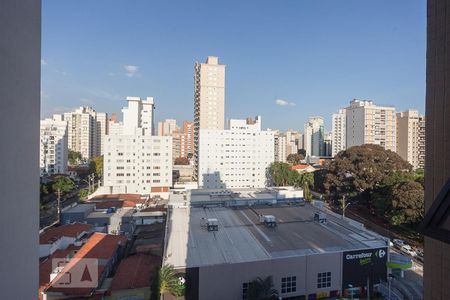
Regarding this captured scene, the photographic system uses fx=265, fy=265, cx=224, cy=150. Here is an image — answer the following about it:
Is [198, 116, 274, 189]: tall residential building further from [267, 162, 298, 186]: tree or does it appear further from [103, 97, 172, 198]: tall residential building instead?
[103, 97, 172, 198]: tall residential building

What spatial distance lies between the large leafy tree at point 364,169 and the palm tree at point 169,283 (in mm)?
19959

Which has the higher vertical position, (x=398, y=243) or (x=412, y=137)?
(x=412, y=137)

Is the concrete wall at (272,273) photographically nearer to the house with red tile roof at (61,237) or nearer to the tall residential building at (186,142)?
the house with red tile roof at (61,237)

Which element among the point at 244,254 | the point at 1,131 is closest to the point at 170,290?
the point at 244,254

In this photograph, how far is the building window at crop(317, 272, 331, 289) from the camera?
1080 centimetres

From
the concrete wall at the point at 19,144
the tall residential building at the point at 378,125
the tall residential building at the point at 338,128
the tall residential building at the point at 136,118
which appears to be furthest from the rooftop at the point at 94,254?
the tall residential building at the point at 338,128

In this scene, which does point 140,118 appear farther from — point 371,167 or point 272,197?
point 371,167

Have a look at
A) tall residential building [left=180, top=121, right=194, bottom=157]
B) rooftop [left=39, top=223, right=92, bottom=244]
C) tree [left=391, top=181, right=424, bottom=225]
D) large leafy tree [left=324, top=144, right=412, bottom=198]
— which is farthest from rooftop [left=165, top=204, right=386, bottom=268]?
tall residential building [left=180, top=121, right=194, bottom=157]

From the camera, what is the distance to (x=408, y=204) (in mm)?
17031

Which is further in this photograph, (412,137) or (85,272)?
(412,137)

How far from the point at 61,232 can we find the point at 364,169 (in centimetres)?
2421

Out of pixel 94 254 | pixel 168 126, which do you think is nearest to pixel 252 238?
pixel 94 254

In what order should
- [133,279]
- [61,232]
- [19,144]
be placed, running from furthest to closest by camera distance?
[61,232]
[133,279]
[19,144]

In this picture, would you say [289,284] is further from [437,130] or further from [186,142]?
[186,142]
